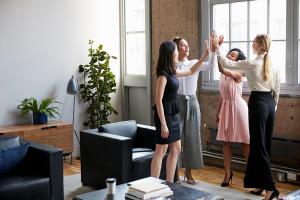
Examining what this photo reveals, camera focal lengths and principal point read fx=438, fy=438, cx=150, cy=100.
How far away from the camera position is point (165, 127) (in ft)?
12.9

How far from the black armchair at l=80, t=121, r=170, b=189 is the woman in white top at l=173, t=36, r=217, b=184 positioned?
1.20 ft

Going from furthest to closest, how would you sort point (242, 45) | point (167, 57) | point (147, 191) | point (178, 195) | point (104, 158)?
point (242, 45) < point (104, 158) < point (167, 57) < point (178, 195) < point (147, 191)

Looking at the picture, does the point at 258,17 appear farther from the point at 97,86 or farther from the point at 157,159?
the point at 97,86

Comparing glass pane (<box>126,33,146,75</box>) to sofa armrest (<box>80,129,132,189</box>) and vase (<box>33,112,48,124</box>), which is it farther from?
sofa armrest (<box>80,129,132,189</box>)

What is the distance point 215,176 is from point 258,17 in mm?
Answer: 1933

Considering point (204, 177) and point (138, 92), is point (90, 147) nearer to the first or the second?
point (204, 177)

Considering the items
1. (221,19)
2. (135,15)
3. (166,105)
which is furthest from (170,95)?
(135,15)

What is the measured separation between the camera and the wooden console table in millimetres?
5273

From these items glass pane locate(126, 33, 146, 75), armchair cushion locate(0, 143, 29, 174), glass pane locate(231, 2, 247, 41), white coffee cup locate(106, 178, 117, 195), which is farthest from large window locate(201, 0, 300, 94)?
armchair cushion locate(0, 143, 29, 174)

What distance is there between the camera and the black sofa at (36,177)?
140 inches

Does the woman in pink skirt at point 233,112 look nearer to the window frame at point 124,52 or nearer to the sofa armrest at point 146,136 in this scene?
the sofa armrest at point 146,136

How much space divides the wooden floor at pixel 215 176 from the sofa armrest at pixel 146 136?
82cm

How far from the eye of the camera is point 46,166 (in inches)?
150

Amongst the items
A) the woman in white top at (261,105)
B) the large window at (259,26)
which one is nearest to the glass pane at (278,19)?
the large window at (259,26)
